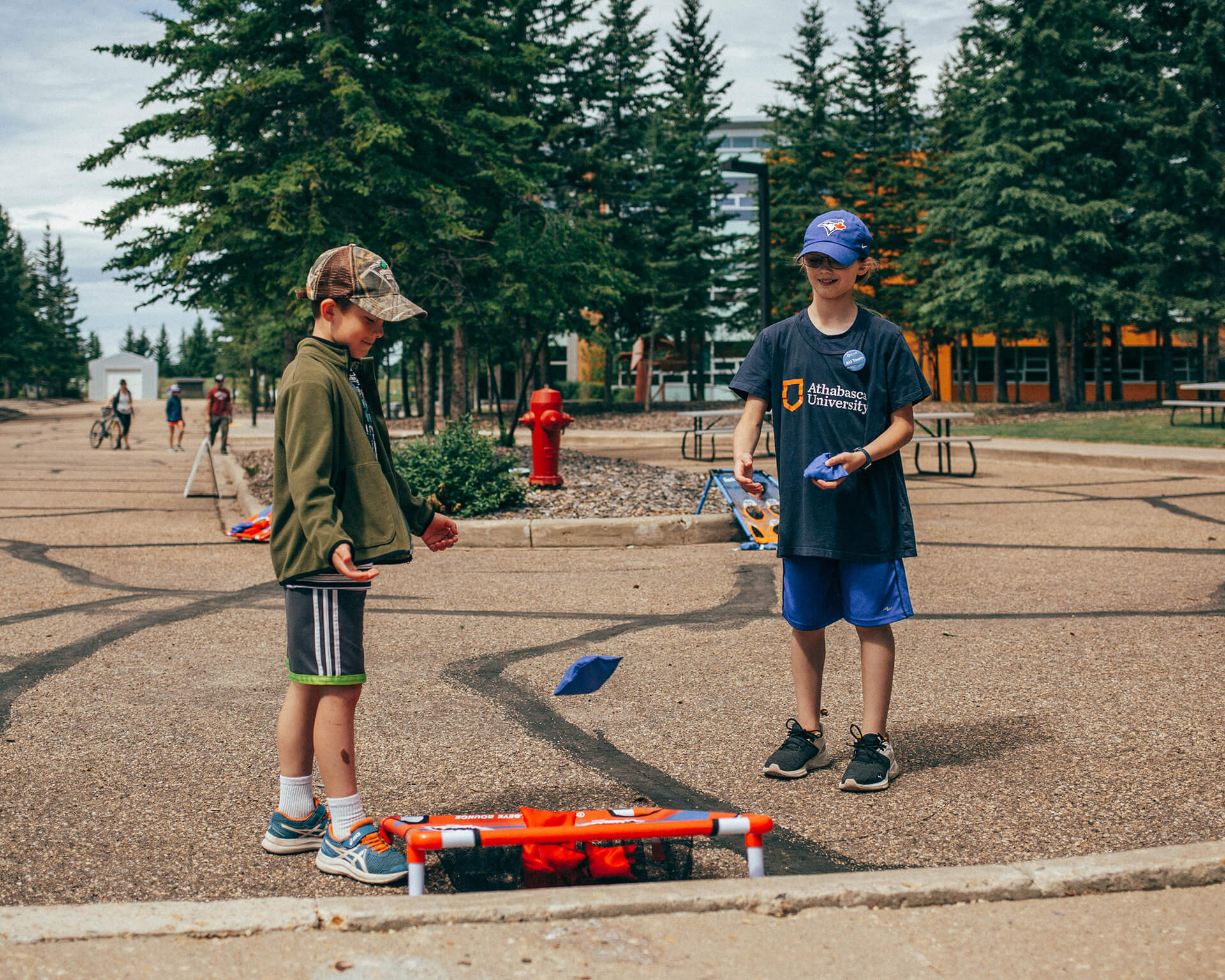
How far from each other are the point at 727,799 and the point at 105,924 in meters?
1.91

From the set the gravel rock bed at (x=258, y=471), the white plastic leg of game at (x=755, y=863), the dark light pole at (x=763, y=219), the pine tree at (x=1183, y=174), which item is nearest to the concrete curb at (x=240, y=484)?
the gravel rock bed at (x=258, y=471)

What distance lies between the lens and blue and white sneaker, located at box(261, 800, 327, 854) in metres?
3.16

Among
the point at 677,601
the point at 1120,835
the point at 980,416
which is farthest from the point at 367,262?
the point at 980,416

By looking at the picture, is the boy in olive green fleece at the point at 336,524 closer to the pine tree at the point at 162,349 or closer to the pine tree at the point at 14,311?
the pine tree at the point at 14,311

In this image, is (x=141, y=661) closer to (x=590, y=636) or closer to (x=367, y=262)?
(x=590, y=636)

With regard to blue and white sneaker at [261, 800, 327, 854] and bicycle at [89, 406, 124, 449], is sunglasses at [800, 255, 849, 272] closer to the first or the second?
blue and white sneaker at [261, 800, 327, 854]

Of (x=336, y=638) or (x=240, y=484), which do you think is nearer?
(x=336, y=638)

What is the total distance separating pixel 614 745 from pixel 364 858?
1.39m

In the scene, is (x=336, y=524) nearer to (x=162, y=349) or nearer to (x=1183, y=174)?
(x=1183, y=174)

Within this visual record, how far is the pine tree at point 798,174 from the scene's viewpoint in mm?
44000

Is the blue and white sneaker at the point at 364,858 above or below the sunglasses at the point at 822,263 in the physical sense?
below

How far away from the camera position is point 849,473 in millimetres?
3584

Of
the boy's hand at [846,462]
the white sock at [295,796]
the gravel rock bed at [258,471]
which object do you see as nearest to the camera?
the white sock at [295,796]

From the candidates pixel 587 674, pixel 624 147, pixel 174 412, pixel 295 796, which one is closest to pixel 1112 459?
pixel 587 674
